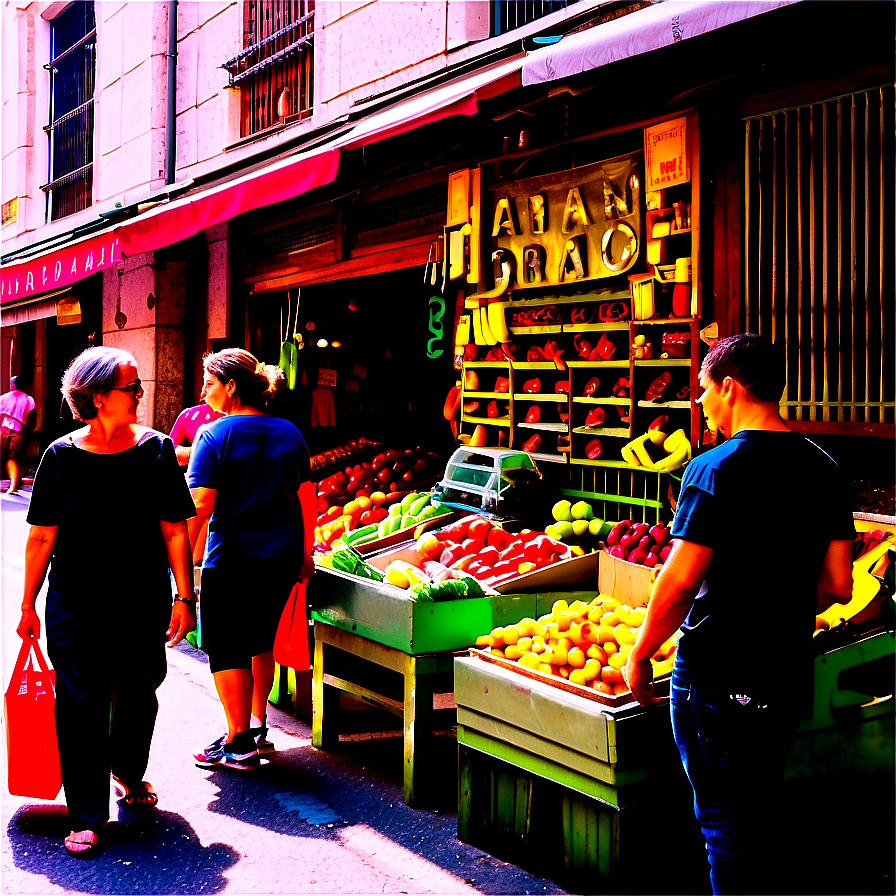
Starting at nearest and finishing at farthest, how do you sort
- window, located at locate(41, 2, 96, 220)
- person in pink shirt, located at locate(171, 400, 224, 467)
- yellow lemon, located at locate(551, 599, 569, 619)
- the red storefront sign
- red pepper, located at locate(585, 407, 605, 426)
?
yellow lemon, located at locate(551, 599, 569, 619) → red pepper, located at locate(585, 407, 605, 426) → person in pink shirt, located at locate(171, 400, 224, 467) → the red storefront sign → window, located at locate(41, 2, 96, 220)

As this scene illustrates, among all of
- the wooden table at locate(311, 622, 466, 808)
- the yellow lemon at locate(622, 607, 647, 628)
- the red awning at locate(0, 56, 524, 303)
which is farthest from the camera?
the red awning at locate(0, 56, 524, 303)

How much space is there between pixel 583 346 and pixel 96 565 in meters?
3.36

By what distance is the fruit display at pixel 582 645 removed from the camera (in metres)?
3.64

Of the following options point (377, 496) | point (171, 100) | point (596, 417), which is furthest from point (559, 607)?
point (171, 100)

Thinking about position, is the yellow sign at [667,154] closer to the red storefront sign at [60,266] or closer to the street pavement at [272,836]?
the street pavement at [272,836]

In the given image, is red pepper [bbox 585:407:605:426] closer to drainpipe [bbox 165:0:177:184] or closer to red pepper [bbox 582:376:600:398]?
red pepper [bbox 582:376:600:398]

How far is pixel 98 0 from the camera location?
1415cm

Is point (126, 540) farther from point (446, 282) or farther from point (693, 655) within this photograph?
point (446, 282)

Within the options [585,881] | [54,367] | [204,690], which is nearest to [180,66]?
[54,367]

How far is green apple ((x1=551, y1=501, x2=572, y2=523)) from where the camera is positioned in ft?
19.1

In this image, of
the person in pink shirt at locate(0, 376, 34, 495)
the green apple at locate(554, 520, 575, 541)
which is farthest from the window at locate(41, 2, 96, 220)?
the green apple at locate(554, 520, 575, 541)

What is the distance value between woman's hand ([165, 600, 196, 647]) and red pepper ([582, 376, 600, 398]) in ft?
9.44

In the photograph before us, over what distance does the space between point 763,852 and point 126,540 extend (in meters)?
2.55

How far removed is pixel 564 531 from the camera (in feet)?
18.4
